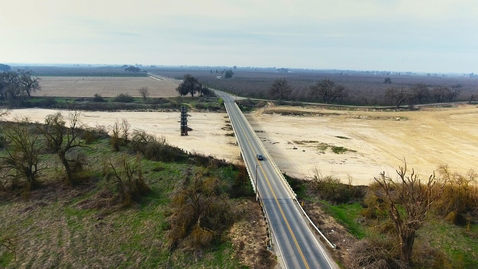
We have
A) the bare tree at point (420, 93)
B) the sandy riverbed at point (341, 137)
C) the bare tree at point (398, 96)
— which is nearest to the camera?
the sandy riverbed at point (341, 137)

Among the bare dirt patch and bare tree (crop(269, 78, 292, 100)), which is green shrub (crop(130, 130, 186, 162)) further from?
bare tree (crop(269, 78, 292, 100))

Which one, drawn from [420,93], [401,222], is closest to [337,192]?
[401,222]

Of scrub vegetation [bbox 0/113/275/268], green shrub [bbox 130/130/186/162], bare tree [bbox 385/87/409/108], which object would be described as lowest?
scrub vegetation [bbox 0/113/275/268]

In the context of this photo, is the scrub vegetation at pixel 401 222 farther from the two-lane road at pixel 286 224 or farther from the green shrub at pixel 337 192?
the two-lane road at pixel 286 224

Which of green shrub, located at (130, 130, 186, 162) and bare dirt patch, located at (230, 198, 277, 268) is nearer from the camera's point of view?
bare dirt patch, located at (230, 198, 277, 268)

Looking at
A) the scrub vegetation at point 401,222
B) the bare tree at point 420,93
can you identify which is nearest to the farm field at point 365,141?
the scrub vegetation at point 401,222

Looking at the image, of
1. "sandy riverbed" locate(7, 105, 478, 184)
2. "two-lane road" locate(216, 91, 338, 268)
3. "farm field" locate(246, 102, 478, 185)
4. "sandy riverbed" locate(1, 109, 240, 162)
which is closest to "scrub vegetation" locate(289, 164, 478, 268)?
"two-lane road" locate(216, 91, 338, 268)
